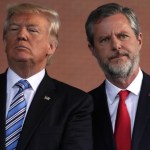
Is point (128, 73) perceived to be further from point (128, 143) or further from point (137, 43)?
point (128, 143)

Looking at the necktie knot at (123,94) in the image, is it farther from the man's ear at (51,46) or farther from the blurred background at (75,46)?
the blurred background at (75,46)

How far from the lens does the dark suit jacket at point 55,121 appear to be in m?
1.50

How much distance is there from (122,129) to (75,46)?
1224 millimetres

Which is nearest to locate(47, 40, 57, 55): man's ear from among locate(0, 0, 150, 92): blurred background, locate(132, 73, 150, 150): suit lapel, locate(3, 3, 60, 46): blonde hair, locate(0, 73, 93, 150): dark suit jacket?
locate(3, 3, 60, 46): blonde hair

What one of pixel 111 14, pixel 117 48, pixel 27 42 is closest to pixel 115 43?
pixel 117 48

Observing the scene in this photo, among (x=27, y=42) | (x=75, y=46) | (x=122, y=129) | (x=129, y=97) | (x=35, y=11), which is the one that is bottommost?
(x=122, y=129)

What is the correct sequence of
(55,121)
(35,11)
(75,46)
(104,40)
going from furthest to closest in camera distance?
1. (75,46)
2. (104,40)
3. (35,11)
4. (55,121)

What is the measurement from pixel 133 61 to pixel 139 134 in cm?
29

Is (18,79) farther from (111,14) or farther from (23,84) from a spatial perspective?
(111,14)

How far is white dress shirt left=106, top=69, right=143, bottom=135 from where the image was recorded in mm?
1746

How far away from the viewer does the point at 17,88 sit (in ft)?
5.31

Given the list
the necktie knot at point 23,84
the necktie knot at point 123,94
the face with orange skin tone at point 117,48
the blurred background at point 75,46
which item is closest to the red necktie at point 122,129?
the necktie knot at point 123,94

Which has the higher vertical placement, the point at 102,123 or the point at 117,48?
the point at 117,48

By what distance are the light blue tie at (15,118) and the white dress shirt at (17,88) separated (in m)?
0.02
